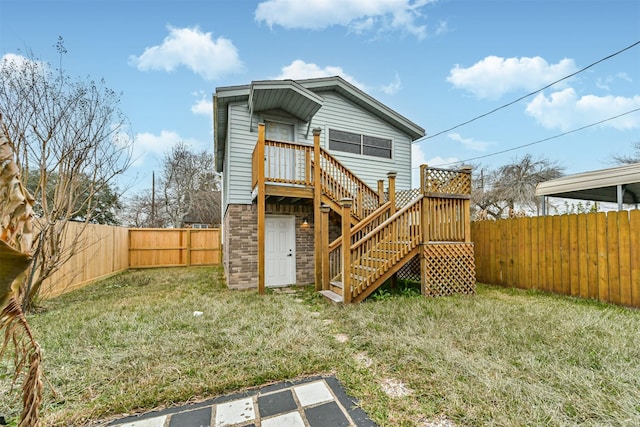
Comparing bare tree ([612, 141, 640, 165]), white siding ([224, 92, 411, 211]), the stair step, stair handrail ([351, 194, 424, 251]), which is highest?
bare tree ([612, 141, 640, 165])

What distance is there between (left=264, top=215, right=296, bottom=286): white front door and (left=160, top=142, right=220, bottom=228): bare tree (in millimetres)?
13857

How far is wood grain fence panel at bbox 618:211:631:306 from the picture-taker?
15.8 ft

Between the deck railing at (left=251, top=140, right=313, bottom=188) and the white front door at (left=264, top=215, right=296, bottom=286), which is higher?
the deck railing at (left=251, top=140, right=313, bottom=188)

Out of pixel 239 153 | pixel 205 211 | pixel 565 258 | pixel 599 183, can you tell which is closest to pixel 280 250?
pixel 239 153

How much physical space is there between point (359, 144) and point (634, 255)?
6668 millimetres

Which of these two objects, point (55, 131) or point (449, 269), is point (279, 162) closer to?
point (55, 131)

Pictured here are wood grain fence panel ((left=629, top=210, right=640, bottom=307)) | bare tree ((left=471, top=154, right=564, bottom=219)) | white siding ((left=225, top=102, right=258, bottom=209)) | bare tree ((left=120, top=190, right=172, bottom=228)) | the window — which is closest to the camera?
wood grain fence panel ((left=629, top=210, right=640, bottom=307))

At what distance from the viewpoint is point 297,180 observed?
22.6 feet

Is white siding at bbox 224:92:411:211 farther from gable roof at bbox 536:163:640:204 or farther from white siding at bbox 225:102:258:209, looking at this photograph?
gable roof at bbox 536:163:640:204

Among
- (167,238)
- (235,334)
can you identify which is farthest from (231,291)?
(167,238)

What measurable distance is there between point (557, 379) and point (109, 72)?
8.48 meters

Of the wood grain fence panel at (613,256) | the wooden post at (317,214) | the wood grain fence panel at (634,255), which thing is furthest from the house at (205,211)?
the wood grain fence panel at (634,255)

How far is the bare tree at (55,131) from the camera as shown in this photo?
4.79 metres

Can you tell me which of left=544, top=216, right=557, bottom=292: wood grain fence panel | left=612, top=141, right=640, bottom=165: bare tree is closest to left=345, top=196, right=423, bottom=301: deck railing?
left=544, top=216, right=557, bottom=292: wood grain fence panel
